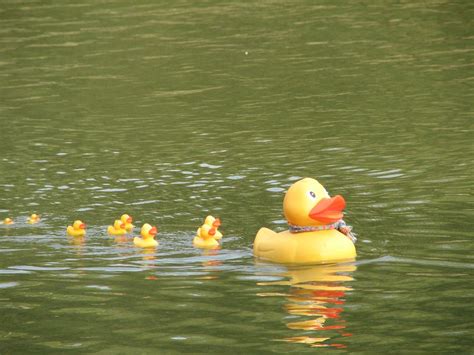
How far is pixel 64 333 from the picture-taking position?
11.8 meters

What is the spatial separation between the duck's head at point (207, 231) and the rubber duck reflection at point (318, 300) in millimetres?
1406

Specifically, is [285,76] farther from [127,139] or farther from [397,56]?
[127,139]

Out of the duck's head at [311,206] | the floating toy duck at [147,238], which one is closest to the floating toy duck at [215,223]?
the floating toy duck at [147,238]

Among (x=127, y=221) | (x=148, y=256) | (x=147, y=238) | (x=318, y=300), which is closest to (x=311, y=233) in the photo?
(x=318, y=300)

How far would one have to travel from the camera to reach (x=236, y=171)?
20.2m

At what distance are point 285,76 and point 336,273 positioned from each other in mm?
16048

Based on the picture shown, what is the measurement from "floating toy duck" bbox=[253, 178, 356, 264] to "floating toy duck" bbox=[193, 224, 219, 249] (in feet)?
2.96

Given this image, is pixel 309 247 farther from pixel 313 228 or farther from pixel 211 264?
pixel 211 264

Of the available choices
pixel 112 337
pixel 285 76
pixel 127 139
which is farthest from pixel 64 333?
pixel 285 76

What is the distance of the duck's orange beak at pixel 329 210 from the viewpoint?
14094mm

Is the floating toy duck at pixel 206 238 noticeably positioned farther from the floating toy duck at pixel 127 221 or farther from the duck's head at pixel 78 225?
the duck's head at pixel 78 225

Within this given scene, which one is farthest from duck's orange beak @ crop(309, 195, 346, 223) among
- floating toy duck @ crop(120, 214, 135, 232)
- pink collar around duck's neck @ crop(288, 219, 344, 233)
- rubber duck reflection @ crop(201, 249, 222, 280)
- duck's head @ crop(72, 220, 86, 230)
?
duck's head @ crop(72, 220, 86, 230)

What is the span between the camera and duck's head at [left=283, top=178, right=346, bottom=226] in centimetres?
1411

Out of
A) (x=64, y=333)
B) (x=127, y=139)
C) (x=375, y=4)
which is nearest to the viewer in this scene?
(x=64, y=333)
